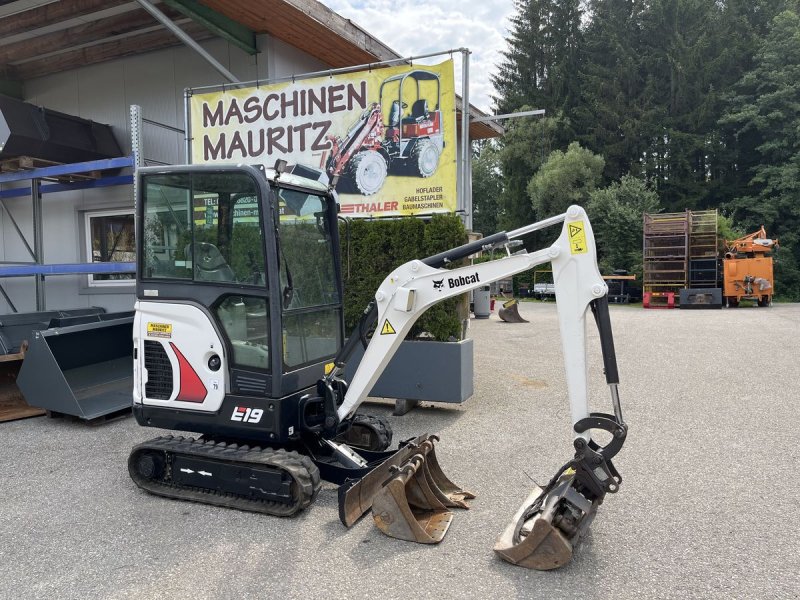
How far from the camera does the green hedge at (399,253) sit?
22.9 ft

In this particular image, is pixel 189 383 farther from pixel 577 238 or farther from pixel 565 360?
pixel 577 238

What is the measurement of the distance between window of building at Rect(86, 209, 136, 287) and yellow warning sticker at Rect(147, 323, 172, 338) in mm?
6261

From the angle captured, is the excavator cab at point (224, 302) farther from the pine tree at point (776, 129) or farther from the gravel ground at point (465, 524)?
the pine tree at point (776, 129)

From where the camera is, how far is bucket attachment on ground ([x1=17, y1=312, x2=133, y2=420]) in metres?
6.49

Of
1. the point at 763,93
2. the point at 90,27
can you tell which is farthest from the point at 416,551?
the point at 763,93

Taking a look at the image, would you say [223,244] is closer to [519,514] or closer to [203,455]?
[203,455]

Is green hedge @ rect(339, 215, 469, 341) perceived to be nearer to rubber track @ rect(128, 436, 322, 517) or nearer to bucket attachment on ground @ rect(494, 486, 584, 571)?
rubber track @ rect(128, 436, 322, 517)

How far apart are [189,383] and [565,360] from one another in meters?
2.62

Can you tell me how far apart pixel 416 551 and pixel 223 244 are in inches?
95.4

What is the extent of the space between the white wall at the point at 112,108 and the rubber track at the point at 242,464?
→ 6.18 metres

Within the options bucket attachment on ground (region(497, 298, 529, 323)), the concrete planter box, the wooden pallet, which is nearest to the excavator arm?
the concrete planter box

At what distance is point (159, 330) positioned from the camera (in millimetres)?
4422

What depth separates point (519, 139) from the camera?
3650 cm

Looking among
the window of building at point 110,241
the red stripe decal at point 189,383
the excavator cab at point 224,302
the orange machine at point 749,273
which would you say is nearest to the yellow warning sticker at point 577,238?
the excavator cab at point 224,302
